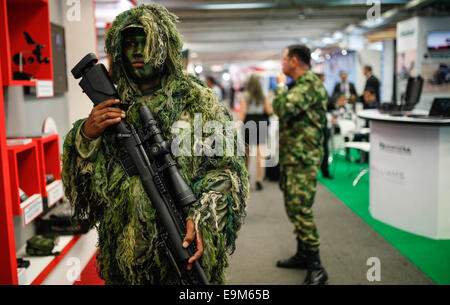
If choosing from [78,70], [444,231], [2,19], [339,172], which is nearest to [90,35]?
[2,19]

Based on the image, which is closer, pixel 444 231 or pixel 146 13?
pixel 146 13

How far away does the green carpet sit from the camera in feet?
9.76

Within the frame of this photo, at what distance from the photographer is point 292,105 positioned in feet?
8.85

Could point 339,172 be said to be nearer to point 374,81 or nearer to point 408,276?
point 374,81

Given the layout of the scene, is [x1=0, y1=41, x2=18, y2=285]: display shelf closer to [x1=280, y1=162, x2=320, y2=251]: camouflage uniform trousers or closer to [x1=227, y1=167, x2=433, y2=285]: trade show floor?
[x1=227, y1=167, x2=433, y2=285]: trade show floor

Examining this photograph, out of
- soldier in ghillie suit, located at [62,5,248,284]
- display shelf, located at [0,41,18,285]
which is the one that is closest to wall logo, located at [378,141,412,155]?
soldier in ghillie suit, located at [62,5,248,284]

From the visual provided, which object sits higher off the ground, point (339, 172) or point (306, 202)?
point (306, 202)

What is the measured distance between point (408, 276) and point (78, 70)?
2689mm

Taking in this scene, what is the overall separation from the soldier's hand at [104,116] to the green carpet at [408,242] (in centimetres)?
258

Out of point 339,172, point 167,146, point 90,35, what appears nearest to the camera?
point 167,146

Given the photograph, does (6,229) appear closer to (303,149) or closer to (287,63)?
(303,149)

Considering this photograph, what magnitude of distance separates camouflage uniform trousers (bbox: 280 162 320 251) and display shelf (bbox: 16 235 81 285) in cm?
158

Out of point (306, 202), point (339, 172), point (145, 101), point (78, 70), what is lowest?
point (339, 172)
